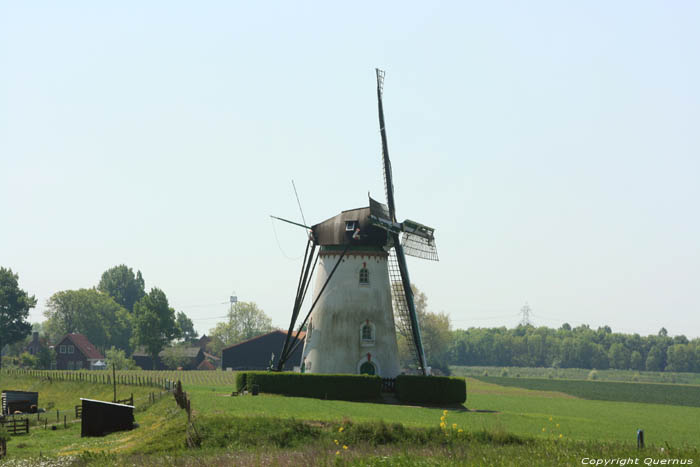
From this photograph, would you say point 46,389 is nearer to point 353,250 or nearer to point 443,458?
point 353,250

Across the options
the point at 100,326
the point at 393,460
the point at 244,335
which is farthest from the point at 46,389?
the point at 100,326

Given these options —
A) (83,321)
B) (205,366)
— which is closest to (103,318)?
(83,321)

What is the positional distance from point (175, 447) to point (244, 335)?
409 feet

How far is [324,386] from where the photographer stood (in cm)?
4466

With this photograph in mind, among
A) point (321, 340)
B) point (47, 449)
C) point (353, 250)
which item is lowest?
point (47, 449)

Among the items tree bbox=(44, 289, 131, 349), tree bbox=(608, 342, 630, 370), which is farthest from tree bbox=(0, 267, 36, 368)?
tree bbox=(608, 342, 630, 370)

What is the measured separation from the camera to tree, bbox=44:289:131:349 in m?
162

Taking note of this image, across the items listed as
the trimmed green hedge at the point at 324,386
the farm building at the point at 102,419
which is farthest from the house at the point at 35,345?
the farm building at the point at 102,419

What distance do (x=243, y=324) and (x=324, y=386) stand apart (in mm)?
110196

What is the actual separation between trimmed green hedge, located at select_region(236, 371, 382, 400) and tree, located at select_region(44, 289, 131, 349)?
126m

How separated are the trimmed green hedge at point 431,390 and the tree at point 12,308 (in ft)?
321

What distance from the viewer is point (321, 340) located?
4772 cm

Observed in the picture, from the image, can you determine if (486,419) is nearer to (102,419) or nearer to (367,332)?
(367,332)

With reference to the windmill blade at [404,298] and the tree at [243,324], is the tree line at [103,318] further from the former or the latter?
the windmill blade at [404,298]
